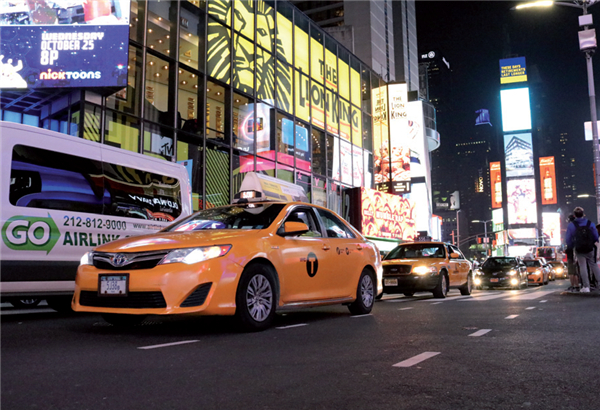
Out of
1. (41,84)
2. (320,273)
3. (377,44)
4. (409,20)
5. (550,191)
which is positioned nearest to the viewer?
(320,273)

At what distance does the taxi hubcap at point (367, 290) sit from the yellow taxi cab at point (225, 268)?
0.54 meters

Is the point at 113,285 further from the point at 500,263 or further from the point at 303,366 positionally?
the point at 500,263

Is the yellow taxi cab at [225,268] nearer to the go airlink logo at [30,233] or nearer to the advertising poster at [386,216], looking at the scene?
the go airlink logo at [30,233]

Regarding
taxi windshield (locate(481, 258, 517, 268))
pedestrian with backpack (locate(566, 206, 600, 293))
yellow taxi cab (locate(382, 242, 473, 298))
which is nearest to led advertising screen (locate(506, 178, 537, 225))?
taxi windshield (locate(481, 258, 517, 268))

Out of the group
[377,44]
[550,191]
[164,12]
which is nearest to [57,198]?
[164,12]

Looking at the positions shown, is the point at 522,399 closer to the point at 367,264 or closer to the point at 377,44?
the point at 367,264

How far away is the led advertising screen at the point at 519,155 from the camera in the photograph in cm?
13875

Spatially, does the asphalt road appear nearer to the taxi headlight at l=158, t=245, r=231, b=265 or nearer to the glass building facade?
the taxi headlight at l=158, t=245, r=231, b=265

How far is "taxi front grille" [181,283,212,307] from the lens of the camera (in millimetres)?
5660

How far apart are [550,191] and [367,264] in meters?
155

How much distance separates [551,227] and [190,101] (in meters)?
141

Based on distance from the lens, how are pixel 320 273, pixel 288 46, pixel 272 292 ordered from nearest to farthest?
pixel 272 292 → pixel 320 273 → pixel 288 46

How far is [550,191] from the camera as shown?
14988 centimetres

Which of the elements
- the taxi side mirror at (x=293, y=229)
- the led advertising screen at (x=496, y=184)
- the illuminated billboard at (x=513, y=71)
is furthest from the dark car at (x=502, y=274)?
the led advertising screen at (x=496, y=184)
